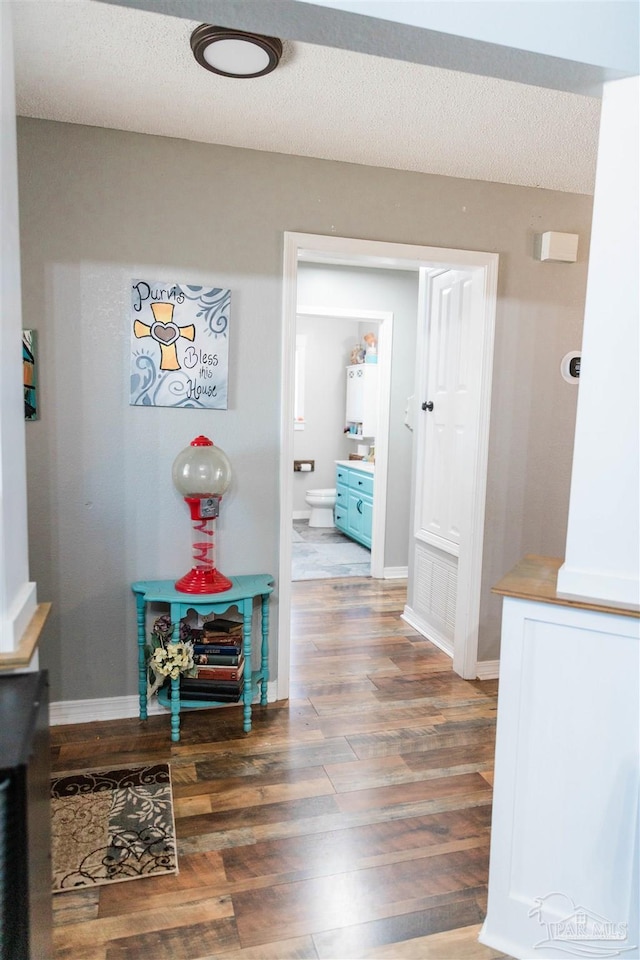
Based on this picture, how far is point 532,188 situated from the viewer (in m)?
3.28

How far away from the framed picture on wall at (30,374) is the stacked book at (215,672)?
1.21 m

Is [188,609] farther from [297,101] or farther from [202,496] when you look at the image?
[297,101]

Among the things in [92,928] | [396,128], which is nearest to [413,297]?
[396,128]

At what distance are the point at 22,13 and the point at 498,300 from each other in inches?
91.8

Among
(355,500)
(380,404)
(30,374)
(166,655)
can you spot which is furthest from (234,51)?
(355,500)

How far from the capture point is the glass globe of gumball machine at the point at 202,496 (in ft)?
8.85

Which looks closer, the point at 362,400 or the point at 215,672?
the point at 215,672

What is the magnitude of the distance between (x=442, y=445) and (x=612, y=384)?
7.36ft

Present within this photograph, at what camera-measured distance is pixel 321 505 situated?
7277 mm

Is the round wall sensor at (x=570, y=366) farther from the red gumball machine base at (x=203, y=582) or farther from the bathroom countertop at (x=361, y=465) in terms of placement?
the bathroom countertop at (x=361, y=465)

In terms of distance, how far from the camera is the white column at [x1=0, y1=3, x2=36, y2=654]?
55.9 inches

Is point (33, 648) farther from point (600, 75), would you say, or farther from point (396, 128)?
point (396, 128)
